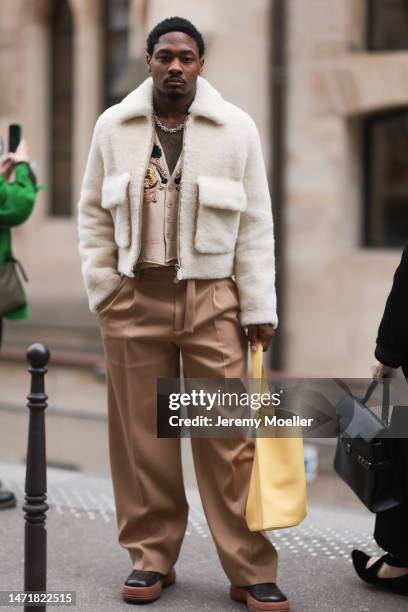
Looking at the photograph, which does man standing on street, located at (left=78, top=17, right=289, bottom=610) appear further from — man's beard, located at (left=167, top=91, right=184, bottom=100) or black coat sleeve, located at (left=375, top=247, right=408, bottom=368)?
black coat sleeve, located at (left=375, top=247, right=408, bottom=368)

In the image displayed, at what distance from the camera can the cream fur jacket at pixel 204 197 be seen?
14.8ft

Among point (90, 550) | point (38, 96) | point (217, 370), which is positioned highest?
point (38, 96)

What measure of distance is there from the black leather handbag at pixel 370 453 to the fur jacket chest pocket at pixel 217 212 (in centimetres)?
76

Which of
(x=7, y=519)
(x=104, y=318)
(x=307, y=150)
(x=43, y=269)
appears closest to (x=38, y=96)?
(x=43, y=269)

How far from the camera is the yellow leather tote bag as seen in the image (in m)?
4.37

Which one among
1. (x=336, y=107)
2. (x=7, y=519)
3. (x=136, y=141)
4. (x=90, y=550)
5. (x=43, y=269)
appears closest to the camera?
(x=136, y=141)

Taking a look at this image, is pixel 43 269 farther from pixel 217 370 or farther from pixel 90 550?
pixel 217 370

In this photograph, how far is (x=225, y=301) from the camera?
4.61m

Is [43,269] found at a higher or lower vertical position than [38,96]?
lower

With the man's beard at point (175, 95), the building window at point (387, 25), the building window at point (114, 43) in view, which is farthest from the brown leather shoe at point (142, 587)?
the building window at point (114, 43)

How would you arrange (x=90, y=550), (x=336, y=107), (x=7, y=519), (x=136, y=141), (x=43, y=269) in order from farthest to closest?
(x=43, y=269), (x=336, y=107), (x=7, y=519), (x=90, y=550), (x=136, y=141)

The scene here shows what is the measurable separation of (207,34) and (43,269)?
328 cm

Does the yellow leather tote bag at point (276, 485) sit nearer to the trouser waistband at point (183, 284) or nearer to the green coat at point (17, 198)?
the trouser waistband at point (183, 284)

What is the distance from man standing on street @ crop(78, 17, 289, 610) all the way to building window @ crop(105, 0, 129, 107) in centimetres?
805
